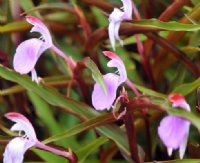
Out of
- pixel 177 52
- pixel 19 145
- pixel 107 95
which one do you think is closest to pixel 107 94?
pixel 107 95

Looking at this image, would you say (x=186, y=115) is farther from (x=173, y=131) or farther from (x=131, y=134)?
(x=131, y=134)

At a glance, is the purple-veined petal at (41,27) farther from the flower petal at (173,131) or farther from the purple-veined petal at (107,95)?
the flower petal at (173,131)

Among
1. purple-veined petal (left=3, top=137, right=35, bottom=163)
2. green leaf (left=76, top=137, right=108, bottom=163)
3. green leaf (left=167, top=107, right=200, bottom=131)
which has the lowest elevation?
green leaf (left=76, top=137, right=108, bottom=163)

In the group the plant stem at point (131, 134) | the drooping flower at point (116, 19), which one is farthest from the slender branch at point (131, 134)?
the drooping flower at point (116, 19)

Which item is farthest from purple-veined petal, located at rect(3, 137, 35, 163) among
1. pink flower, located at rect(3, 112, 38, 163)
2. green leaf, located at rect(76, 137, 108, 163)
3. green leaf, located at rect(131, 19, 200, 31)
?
green leaf, located at rect(131, 19, 200, 31)

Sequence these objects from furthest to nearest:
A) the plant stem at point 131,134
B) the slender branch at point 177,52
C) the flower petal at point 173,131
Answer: the slender branch at point 177,52 → the plant stem at point 131,134 → the flower petal at point 173,131

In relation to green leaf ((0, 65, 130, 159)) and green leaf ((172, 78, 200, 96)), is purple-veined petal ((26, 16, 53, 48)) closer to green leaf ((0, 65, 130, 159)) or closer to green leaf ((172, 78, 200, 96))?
green leaf ((0, 65, 130, 159))
